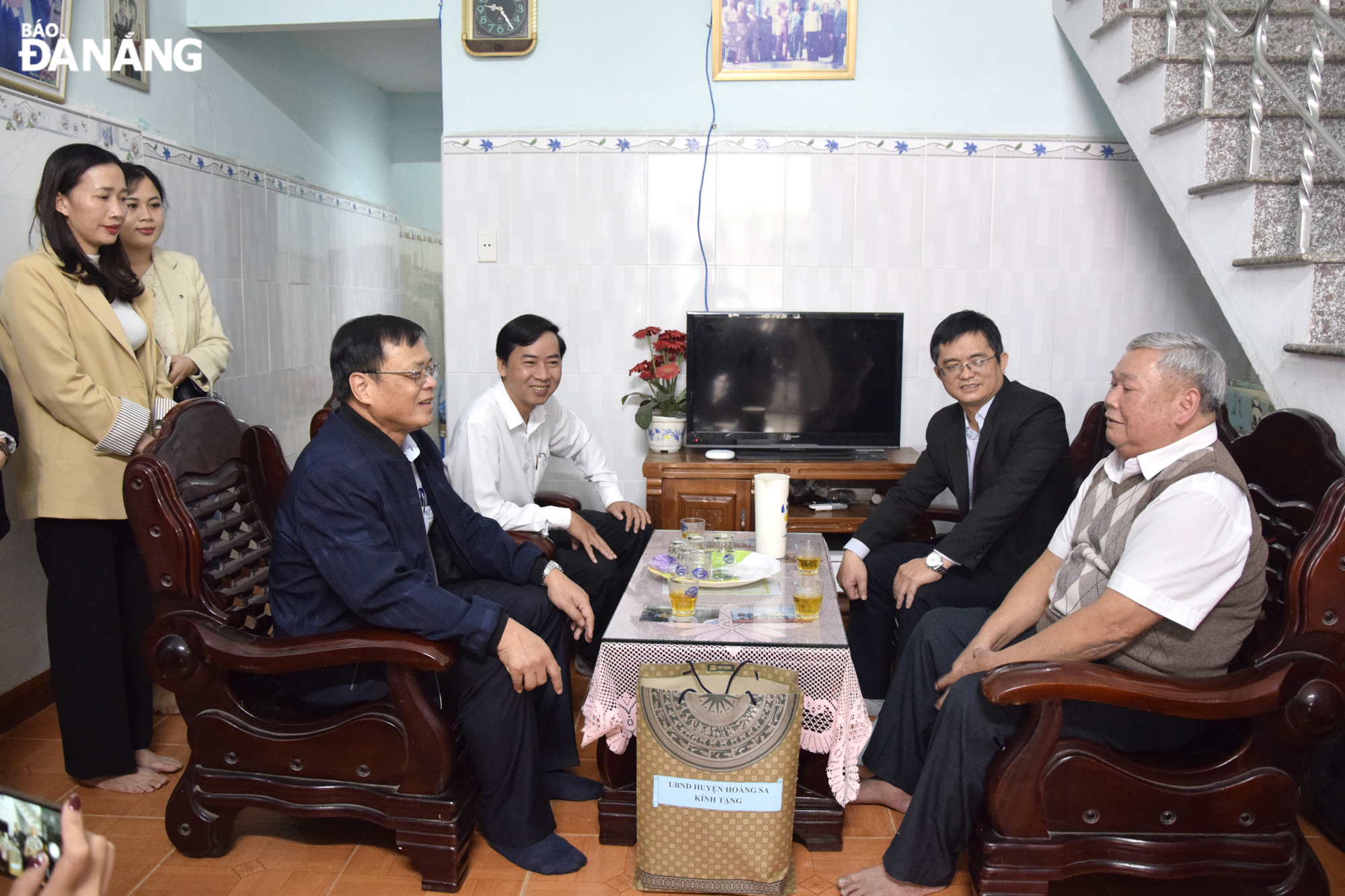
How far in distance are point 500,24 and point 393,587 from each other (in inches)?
104

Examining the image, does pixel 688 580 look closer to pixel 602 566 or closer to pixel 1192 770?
pixel 602 566

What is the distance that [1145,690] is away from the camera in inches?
65.5

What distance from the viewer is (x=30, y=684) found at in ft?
9.33

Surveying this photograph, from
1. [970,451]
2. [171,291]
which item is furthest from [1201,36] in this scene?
[171,291]

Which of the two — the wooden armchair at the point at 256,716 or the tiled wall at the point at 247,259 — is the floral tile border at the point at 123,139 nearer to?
the tiled wall at the point at 247,259

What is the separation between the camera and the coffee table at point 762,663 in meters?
1.91

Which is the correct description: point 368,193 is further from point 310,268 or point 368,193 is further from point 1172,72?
point 1172,72

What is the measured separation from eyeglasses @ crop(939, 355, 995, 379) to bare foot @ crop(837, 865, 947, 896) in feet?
4.39

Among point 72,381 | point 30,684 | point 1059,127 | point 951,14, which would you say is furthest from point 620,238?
point 30,684

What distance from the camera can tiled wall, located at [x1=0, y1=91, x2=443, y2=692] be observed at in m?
2.78

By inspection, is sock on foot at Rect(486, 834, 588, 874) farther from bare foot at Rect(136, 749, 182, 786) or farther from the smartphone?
the smartphone

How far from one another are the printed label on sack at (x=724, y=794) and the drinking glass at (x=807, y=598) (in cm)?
35

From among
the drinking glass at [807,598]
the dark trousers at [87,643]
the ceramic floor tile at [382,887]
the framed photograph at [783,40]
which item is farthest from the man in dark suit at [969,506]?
the dark trousers at [87,643]

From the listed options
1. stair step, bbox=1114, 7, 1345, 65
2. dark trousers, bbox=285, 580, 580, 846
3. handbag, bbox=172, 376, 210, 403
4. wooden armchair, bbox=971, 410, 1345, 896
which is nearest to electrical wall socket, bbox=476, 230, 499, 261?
handbag, bbox=172, 376, 210, 403
